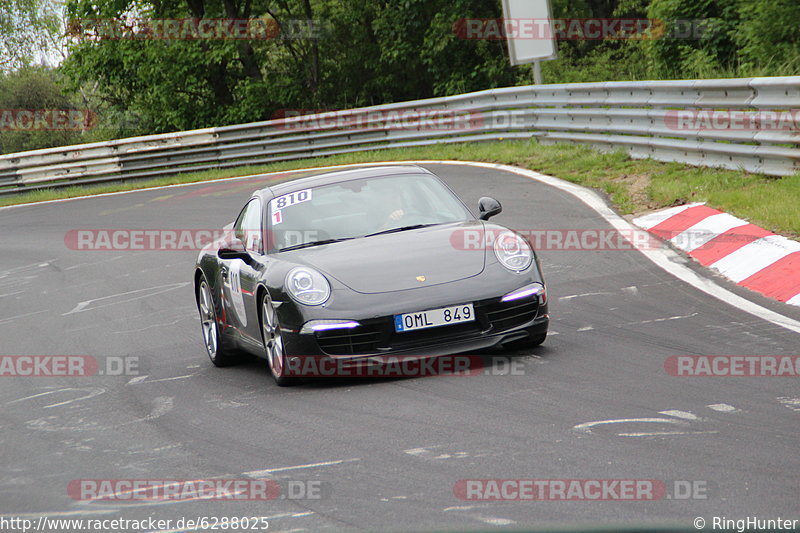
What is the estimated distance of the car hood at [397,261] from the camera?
6699 millimetres

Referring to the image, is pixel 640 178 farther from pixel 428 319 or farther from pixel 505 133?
pixel 428 319

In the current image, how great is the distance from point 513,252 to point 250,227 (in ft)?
7.02

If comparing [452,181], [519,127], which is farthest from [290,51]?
[452,181]

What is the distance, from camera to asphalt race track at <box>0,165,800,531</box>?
4207 millimetres

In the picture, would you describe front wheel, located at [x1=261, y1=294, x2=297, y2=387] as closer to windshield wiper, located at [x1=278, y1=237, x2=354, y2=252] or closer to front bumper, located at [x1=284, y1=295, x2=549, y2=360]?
front bumper, located at [x1=284, y1=295, x2=549, y2=360]

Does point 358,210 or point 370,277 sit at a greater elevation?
point 358,210

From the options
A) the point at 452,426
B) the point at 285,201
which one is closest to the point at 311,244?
the point at 285,201

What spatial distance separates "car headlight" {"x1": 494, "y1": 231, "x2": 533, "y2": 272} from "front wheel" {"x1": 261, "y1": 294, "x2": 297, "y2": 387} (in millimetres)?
1435

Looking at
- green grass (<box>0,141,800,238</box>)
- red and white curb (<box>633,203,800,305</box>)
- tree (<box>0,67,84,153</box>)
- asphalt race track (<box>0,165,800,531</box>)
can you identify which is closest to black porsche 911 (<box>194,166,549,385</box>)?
asphalt race track (<box>0,165,800,531</box>)

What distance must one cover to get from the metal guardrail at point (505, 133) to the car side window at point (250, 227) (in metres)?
5.54

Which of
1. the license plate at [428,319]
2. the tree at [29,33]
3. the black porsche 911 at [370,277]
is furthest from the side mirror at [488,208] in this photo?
the tree at [29,33]

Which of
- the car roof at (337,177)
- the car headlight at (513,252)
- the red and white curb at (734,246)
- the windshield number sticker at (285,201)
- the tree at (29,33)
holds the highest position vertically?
the tree at (29,33)

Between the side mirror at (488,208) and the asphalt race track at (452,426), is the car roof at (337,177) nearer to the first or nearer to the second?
the side mirror at (488,208)

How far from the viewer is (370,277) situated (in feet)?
22.1
